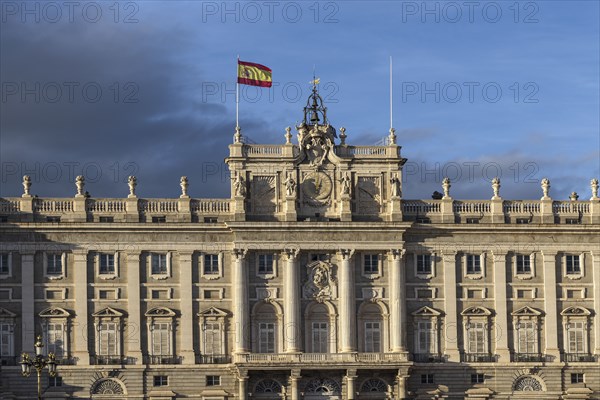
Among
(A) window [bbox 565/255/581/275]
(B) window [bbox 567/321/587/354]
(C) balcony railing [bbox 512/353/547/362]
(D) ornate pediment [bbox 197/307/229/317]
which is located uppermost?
(A) window [bbox 565/255/581/275]

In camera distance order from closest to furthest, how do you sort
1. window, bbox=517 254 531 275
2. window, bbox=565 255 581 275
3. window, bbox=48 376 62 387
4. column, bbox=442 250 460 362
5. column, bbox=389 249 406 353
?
window, bbox=48 376 62 387 → column, bbox=389 249 406 353 → column, bbox=442 250 460 362 → window, bbox=517 254 531 275 → window, bbox=565 255 581 275

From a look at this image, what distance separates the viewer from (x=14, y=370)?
11069cm

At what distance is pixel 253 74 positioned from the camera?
116 m

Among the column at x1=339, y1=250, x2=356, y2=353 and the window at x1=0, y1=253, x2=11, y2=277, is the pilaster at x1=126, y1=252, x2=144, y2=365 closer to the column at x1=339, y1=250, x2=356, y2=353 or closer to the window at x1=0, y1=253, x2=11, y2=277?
the window at x1=0, y1=253, x2=11, y2=277

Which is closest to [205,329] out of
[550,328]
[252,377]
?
[252,377]

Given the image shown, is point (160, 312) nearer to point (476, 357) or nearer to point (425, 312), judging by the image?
point (425, 312)

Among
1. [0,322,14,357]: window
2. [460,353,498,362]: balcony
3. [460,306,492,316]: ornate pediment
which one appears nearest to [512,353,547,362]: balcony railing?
[460,353,498,362]: balcony

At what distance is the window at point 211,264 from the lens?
114m

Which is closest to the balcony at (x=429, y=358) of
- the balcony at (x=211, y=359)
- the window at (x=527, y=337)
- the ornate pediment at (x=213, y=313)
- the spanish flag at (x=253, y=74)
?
the window at (x=527, y=337)

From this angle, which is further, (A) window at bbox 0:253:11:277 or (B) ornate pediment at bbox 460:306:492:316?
(B) ornate pediment at bbox 460:306:492:316

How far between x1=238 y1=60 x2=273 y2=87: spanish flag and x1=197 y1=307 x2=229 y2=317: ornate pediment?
1755 centimetres

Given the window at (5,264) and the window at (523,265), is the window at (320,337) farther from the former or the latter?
the window at (5,264)

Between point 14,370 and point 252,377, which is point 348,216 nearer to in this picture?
point 252,377

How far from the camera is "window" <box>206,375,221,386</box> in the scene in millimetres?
112875
